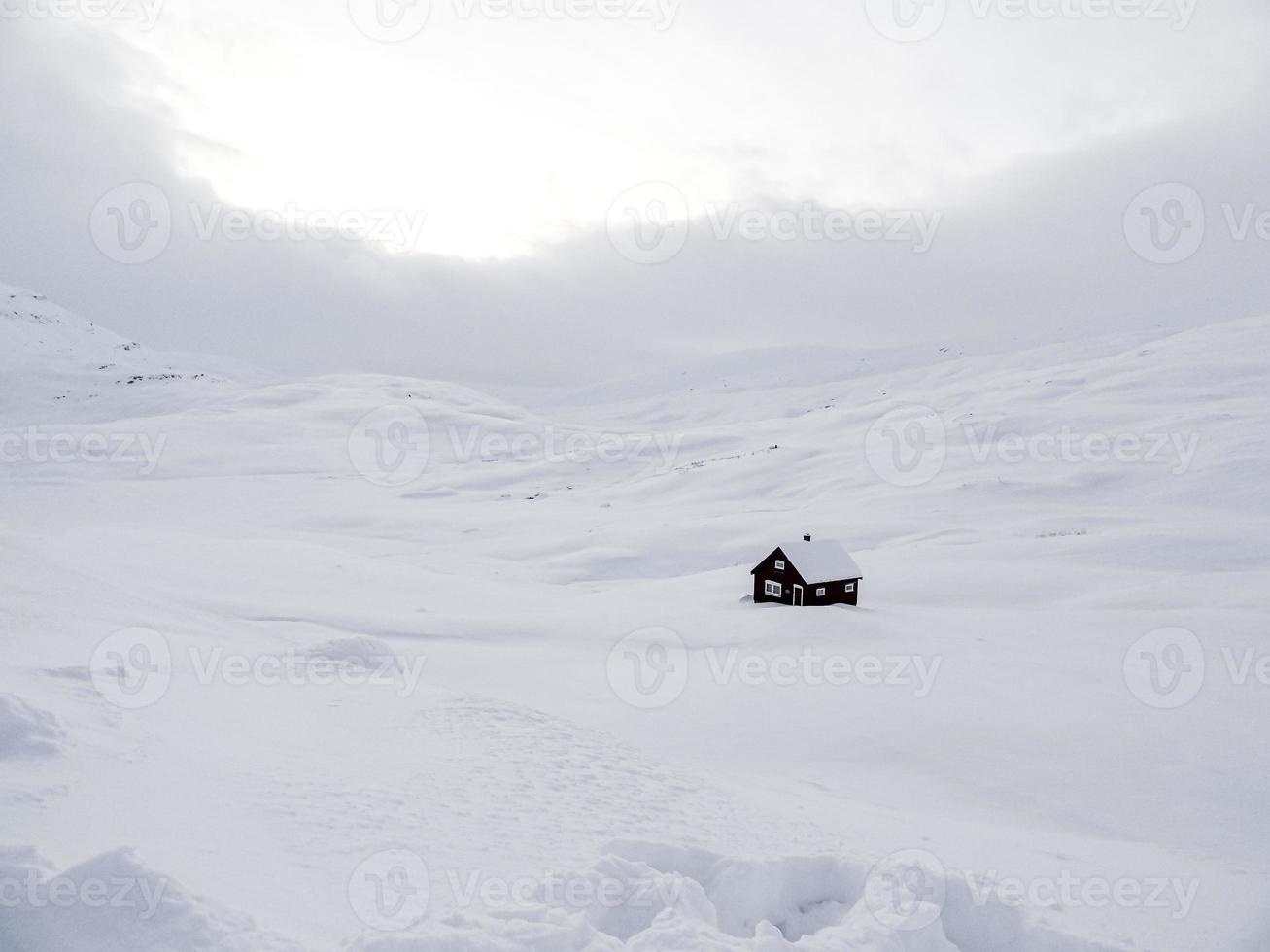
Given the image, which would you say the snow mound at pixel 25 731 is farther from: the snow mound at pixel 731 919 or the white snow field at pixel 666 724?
the snow mound at pixel 731 919

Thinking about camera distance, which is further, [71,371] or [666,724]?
[71,371]

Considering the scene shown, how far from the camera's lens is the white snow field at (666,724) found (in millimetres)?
6543

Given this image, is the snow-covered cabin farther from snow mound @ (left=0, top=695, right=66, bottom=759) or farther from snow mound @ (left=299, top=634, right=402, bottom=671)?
snow mound @ (left=0, top=695, right=66, bottom=759)

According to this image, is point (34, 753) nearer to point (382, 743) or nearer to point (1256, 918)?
point (382, 743)

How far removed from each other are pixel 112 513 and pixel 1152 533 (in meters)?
47.5

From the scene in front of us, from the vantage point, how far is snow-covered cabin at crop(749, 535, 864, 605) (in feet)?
75.7

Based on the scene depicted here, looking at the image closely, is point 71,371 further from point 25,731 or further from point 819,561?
point 25,731

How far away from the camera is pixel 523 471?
6312 centimetres

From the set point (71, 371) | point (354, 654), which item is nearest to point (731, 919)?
point (354, 654)

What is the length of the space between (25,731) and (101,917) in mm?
2846

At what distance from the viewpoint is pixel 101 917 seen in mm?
5191

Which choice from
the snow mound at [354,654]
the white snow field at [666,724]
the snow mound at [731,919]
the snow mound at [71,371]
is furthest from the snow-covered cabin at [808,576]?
the snow mound at [71,371]

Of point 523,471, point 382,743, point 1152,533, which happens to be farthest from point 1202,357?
point 382,743

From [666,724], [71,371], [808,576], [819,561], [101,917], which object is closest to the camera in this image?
[101,917]
